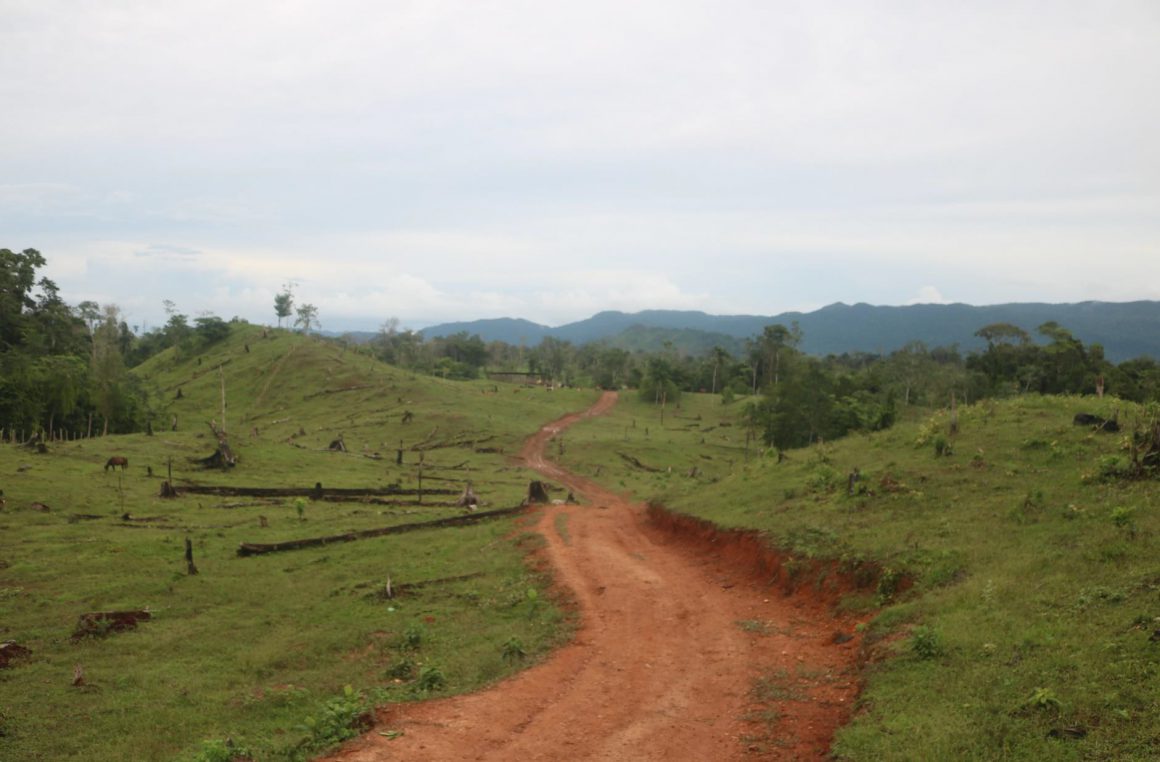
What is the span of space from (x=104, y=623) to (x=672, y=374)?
10018 centimetres

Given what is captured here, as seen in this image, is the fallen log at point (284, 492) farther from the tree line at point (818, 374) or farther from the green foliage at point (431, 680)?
the green foliage at point (431, 680)

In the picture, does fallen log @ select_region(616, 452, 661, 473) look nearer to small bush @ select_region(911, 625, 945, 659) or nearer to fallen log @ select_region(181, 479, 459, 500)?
fallen log @ select_region(181, 479, 459, 500)

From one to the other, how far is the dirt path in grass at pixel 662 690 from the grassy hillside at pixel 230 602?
1.20 meters

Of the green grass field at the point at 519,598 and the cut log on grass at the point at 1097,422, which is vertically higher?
the cut log on grass at the point at 1097,422

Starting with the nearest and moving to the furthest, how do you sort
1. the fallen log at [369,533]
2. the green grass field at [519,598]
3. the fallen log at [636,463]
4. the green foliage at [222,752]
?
the green grass field at [519,598]
the green foliage at [222,752]
the fallen log at [369,533]
the fallen log at [636,463]

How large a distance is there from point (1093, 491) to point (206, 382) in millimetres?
109089

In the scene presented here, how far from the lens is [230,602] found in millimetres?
21344

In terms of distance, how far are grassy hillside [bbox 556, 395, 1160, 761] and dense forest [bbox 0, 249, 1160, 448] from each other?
27.1 feet

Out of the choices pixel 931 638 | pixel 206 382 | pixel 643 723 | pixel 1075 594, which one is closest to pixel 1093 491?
pixel 1075 594

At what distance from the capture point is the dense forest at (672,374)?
180ft

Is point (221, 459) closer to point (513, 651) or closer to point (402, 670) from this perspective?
point (402, 670)

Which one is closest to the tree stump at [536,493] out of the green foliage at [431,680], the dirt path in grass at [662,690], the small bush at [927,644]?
the dirt path in grass at [662,690]

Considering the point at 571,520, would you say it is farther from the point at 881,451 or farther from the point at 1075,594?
the point at 1075,594

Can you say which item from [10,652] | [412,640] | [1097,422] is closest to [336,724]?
[412,640]
